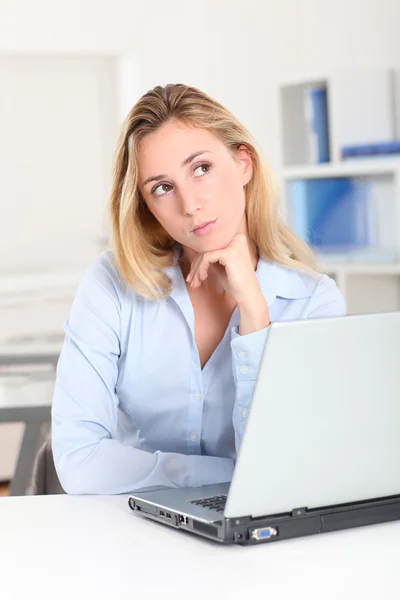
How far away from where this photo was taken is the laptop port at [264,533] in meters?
1.19

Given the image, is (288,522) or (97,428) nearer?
(288,522)

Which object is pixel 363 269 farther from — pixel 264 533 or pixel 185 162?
pixel 264 533

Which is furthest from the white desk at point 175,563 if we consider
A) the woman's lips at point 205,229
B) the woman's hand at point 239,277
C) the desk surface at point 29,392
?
the desk surface at point 29,392

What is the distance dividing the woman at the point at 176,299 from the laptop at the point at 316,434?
0.43 meters

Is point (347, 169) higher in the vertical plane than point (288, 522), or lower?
higher

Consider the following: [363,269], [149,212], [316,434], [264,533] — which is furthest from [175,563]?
[363,269]

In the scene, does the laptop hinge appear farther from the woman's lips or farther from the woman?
the woman's lips

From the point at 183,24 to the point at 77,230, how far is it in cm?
124

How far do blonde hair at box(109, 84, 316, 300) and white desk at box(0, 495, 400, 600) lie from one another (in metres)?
0.61

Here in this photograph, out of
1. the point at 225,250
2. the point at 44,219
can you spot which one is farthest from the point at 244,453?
the point at 44,219

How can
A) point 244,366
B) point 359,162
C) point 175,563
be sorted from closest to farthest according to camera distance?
point 175,563 < point 244,366 < point 359,162

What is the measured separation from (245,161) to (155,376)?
1.53 ft

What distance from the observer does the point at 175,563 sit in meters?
1.16

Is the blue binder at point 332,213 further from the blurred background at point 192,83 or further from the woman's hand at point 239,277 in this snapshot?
the woman's hand at point 239,277
